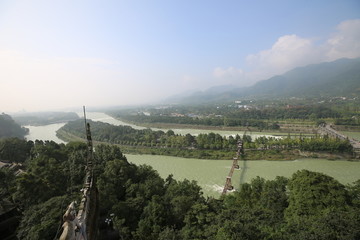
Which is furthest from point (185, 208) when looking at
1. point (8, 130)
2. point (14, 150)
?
point (8, 130)

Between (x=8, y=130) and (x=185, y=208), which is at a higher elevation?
(x=8, y=130)

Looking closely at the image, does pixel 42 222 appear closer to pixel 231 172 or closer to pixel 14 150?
pixel 231 172

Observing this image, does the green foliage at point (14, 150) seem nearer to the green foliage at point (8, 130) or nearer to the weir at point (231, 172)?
the weir at point (231, 172)

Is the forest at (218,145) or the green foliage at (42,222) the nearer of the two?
the green foliage at (42,222)

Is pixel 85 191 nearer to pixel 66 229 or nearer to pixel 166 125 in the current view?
pixel 66 229

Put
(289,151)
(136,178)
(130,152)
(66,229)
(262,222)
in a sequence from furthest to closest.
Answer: (130,152)
(289,151)
(136,178)
(262,222)
(66,229)

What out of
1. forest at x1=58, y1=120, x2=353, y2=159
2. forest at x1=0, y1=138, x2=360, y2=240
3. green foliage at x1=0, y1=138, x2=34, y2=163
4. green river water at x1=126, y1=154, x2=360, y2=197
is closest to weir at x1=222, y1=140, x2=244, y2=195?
green river water at x1=126, y1=154, x2=360, y2=197

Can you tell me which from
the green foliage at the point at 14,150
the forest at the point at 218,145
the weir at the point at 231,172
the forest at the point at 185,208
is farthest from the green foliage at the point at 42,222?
the forest at the point at 218,145

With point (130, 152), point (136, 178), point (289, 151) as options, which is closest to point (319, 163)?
point (289, 151)

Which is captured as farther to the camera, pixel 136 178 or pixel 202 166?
pixel 202 166
